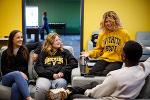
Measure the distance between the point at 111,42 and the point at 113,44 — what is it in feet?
0.14

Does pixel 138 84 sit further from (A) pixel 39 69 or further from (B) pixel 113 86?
(A) pixel 39 69

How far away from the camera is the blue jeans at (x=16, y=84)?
3.71 meters

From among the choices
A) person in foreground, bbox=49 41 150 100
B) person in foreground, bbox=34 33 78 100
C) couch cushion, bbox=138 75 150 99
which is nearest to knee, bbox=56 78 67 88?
person in foreground, bbox=34 33 78 100

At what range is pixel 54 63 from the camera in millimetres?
4305

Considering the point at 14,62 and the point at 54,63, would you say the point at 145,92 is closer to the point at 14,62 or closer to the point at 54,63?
the point at 54,63

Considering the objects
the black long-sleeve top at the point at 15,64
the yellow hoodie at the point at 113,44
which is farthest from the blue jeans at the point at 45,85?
the yellow hoodie at the point at 113,44

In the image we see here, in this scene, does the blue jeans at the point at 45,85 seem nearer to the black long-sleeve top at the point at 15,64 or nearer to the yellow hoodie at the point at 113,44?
the black long-sleeve top at the point at 15,64

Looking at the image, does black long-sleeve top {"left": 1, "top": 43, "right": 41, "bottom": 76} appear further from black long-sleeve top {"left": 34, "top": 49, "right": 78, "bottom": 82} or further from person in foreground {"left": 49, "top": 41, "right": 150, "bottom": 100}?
person in foreground {"left": 49, "top": 41, "right": 150, "bottom": 100}

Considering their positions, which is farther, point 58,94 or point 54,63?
point 54,63

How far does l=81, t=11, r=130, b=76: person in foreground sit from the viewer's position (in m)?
4.06

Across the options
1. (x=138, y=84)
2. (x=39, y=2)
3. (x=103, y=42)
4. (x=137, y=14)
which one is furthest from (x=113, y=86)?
(x=39, y=2)

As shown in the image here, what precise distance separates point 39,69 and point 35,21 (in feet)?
35.7

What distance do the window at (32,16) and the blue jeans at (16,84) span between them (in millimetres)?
10130

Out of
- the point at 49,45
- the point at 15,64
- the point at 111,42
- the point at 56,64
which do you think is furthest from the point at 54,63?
the point at 111,42
